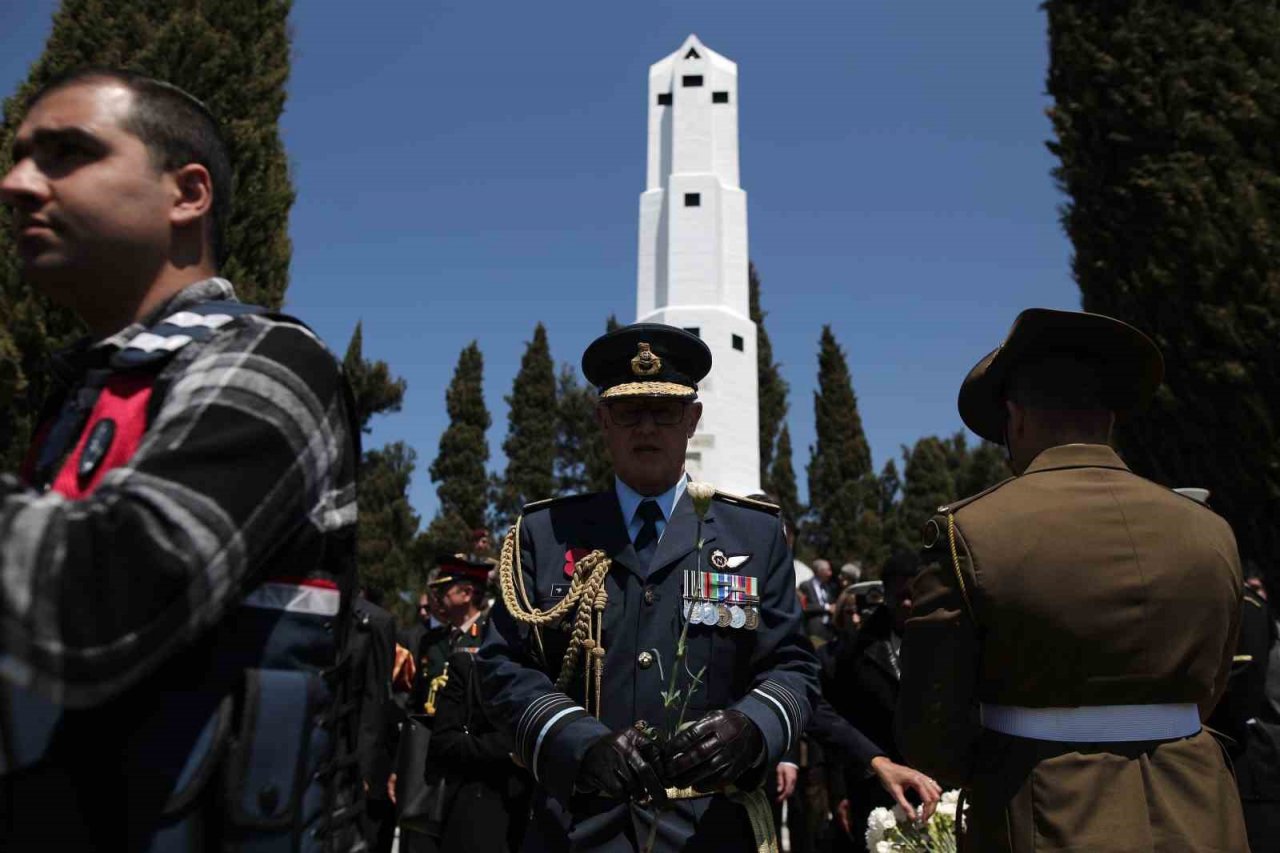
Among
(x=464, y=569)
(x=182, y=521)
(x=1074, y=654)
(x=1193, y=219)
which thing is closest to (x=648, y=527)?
(x=1074, y=654)

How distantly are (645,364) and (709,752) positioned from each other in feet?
4.41

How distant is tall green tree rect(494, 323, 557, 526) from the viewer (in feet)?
117

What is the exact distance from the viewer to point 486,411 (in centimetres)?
3594

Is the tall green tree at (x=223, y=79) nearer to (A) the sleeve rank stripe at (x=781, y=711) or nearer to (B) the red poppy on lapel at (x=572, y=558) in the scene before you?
(B) the red poppy on lapel at (x=572, y=558)

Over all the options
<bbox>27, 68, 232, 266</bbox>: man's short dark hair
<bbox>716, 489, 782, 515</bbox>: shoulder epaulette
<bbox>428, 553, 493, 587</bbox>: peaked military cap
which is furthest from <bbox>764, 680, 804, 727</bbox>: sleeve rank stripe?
<bbox>428, 553, 493, 587</bbox>: peaked military cap

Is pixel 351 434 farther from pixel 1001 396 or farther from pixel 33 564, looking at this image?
pixel 1001 396

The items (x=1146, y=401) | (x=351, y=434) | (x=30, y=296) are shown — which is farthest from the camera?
(x=30, y=296)

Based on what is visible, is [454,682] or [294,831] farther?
[454,682]

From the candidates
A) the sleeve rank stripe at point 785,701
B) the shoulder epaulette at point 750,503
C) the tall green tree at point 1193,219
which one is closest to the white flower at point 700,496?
the shoulder epaulette at point 750,503

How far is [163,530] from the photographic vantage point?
4.27 feet

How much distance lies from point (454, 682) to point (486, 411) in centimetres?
3049

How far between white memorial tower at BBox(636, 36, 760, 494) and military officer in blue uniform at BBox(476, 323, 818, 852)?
82.4 feet

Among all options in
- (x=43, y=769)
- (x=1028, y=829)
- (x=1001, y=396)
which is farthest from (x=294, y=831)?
(x=1001, y=396)

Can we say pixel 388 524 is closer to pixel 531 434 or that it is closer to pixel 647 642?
pixel 531 434
